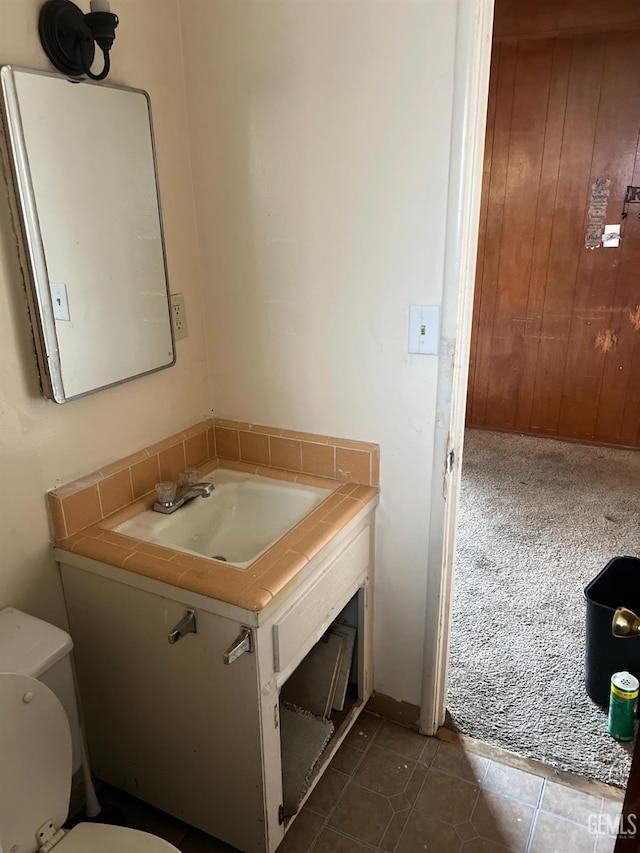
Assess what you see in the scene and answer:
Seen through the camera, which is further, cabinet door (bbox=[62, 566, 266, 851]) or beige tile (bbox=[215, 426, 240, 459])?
beige tile (bbox=[215, 426, 240, 459])

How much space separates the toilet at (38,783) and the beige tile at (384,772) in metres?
0.68

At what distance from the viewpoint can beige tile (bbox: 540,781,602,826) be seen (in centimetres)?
158

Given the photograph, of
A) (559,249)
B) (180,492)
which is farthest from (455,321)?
(559,249)

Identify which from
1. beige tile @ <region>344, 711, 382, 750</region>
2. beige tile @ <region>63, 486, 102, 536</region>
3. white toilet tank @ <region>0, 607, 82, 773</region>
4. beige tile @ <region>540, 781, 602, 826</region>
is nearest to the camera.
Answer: white toilet tank @ <region>0, 607, 82, 773</region>

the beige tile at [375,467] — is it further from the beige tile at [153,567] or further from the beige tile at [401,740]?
the beige tile at [401,740]

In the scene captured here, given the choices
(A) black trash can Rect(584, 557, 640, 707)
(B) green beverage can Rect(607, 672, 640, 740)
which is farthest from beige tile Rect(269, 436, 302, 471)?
(B) green beverage can Rect(607, 672, 640, 740)

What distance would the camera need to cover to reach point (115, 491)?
1.57 meters

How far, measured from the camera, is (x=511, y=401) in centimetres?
401

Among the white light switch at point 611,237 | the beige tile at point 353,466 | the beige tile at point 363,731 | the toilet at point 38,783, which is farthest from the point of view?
the white light switch at point 611,237

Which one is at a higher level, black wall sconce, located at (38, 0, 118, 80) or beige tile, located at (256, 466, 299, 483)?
black wall sconce, located at (38, 0, 118, 80)

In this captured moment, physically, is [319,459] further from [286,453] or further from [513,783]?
[513,783]

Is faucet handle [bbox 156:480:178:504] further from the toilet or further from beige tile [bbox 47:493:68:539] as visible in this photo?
the toilet

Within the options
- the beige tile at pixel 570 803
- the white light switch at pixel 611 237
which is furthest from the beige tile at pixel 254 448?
the white light switch at pixel 611 237

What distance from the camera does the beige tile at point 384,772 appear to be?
1.67 m
